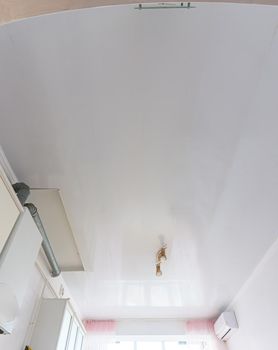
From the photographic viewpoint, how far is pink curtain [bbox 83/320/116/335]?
12.8 feet

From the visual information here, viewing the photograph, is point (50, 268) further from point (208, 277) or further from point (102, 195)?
point (208, 277)

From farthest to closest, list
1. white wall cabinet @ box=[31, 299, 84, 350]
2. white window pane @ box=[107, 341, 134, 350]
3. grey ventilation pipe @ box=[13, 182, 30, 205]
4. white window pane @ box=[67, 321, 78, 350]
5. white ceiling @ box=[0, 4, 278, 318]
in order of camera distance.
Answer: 1. white window pane @ box=[107, 341, 134, 350]
2. white window pane @ box=[67, 321, 78, 350]
3. white wall cabinet @ box=[31, 299, 84, 350]
4. grey ventilation pipe @ box=[13, 182, 30, 205]
5. white ceiling @ box=[0, 4, 278, 318]

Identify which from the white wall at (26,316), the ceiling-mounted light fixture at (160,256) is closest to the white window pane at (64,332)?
the white wall at (26,316)

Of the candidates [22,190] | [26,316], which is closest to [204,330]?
[26,316]

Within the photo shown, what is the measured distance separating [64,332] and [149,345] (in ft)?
7.02

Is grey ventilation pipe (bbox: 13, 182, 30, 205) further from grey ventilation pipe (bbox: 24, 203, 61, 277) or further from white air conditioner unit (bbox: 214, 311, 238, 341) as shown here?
white air conditioner unit (bbox: 214, 311, 238, 341)

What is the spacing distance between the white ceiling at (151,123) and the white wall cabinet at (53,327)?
0.55 m

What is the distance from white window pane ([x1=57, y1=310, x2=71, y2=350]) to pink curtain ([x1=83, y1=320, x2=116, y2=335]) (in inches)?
65.0

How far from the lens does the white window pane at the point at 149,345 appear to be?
3.91 meters

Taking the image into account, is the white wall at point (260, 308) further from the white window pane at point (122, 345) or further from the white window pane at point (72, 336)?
the white window pane at point (72, 336)

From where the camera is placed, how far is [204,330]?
388cm

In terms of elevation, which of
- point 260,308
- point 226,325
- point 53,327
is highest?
point 226,325

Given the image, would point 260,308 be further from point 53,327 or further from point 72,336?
point 53,327

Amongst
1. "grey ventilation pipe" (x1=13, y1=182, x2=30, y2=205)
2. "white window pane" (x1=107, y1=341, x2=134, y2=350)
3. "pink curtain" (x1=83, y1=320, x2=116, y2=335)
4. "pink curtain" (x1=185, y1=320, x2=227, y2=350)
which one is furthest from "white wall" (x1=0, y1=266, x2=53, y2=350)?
"pink curtain" (x1=185, y1=320, x2=227, y2=350)
